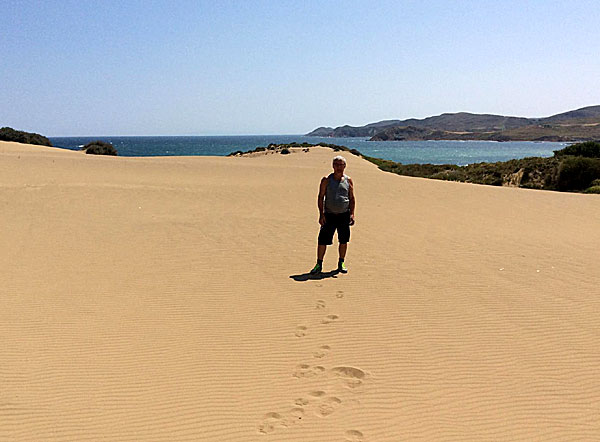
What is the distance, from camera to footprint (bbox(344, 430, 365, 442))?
3.37 m

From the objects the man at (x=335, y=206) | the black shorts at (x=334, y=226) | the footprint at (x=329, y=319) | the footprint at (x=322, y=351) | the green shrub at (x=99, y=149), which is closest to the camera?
the footprint at (x=322, y=351)

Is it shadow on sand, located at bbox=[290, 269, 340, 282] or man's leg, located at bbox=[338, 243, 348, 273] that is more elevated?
man's leg, located at bbox=[338, 243, 348, 273]

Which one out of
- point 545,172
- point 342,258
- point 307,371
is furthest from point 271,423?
point 545,172

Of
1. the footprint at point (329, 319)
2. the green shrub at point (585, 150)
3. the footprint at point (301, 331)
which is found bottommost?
the footprint at point (301, 331)

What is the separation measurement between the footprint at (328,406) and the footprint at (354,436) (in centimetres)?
27

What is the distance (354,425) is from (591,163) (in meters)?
24.0

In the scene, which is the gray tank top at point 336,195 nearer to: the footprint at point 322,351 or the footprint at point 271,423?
the footprint at point 322,351

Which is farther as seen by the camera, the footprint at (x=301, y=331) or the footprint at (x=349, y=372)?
the footprint at (x=301, y=331)

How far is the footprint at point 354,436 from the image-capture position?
3.37 m

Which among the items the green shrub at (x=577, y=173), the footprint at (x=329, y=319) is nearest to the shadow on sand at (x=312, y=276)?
the footprint at (x=329, y=319)

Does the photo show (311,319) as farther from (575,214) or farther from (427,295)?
(575,214)

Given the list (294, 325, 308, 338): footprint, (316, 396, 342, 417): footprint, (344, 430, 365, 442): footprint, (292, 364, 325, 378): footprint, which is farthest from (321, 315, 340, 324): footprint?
(344, 430, 365, 442): footprint

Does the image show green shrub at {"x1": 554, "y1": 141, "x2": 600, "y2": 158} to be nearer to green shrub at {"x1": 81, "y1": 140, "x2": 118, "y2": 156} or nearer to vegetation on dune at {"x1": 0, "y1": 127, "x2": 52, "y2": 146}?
green shrub at {"x1": 81, "y1": 140, "x2": 118, "y2": 156}

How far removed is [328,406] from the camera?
377cm
